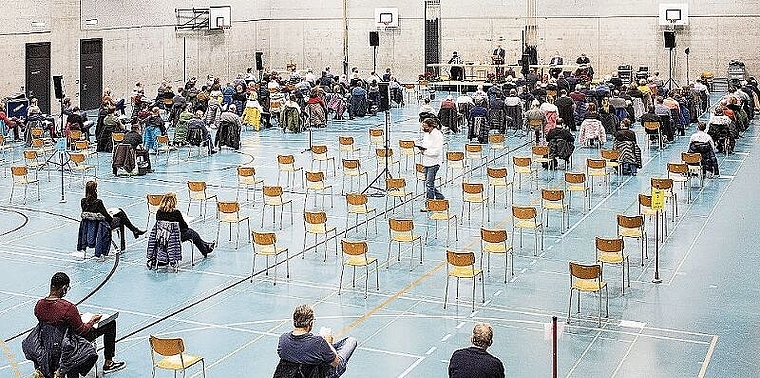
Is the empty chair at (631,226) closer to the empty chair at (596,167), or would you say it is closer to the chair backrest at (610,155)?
the empty chair at (596,167)

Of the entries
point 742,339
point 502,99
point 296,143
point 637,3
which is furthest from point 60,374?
point 637,3

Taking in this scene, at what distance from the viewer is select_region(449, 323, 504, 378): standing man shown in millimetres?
7871

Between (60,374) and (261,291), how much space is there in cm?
438

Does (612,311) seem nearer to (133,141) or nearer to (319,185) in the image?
(319,185)

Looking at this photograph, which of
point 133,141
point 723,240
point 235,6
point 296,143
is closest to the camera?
point 723,240

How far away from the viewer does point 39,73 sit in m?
35.1

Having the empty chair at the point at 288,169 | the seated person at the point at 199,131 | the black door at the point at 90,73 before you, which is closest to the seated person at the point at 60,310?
the empty chair at the point at 288,169

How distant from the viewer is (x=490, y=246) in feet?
45.9

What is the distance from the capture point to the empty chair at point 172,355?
962 cm

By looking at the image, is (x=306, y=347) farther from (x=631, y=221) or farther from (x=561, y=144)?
(x=561, y=144)

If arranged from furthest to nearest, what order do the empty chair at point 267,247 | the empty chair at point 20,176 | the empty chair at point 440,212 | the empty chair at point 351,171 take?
the empty chair at point 351,171 < the empty chair at point 20,176 < the empty chair at point 440,212 < the empty chair at point 267,247

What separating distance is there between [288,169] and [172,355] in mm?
12033

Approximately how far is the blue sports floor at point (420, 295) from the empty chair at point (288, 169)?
127cm

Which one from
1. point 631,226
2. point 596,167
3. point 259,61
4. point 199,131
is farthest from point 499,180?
point 259,61
